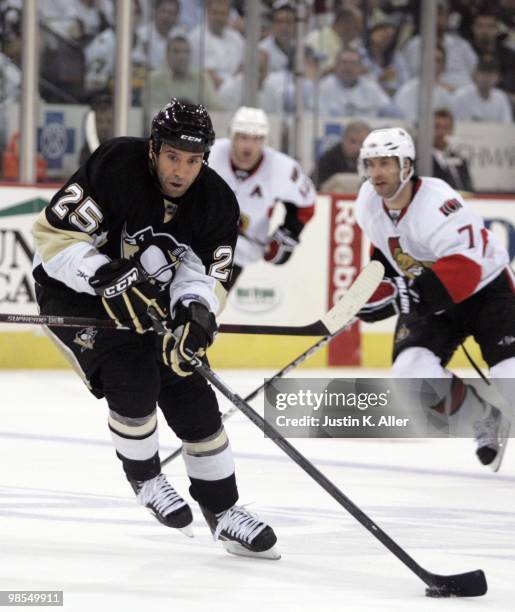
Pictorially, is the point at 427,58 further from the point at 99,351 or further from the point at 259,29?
the point at 99,351

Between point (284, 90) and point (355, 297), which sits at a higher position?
point (284, 90)

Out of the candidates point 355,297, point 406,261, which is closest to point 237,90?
point 406,261

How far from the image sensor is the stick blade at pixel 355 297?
3.59 m

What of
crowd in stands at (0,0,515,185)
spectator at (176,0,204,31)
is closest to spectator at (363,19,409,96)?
crowd in stands at (0,0,515,185)

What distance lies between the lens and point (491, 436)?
4.31 m

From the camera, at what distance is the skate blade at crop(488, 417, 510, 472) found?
4.28 metres

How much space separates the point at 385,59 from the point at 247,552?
484cm

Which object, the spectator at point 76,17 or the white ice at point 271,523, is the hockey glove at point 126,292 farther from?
the spectator at point 76,17

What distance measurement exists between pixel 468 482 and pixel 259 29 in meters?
3.47

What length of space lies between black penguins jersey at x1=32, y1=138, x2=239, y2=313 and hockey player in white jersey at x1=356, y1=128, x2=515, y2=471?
3.85 feet

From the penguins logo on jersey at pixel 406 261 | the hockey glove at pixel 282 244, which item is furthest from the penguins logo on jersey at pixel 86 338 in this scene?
the hockey glove at pixel 282 244

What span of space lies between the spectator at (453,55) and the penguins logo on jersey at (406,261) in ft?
11.3

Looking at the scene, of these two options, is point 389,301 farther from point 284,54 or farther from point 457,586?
point 284,54

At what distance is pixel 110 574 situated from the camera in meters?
2.71
